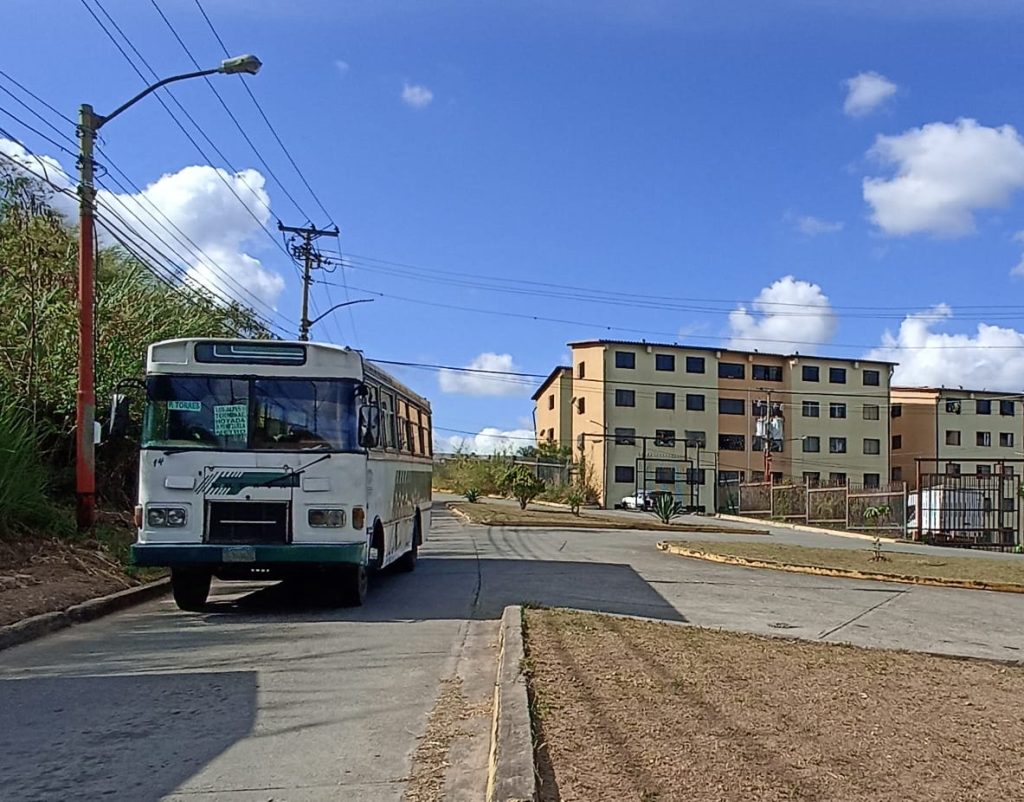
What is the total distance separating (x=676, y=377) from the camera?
69.6 meters

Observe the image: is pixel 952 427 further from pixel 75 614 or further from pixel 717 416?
pixel 75 614

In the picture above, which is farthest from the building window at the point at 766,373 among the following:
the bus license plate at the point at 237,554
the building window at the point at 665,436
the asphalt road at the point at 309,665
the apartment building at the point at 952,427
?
the bus license plate at the point at 237,554

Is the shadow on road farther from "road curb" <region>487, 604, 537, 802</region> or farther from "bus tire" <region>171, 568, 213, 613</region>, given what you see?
"bus tire" <region>171, 568, 213, 613</region>

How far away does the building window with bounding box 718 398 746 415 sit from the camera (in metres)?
70.7

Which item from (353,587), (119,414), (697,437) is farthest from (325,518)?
(697,437)

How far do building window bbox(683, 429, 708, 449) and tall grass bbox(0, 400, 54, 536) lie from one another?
187 feet

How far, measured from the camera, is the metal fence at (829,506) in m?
37.3

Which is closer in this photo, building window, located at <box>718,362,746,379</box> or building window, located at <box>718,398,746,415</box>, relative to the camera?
building window, located at <box>718,398,746,415</box>

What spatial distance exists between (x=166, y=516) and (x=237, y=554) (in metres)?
0.90

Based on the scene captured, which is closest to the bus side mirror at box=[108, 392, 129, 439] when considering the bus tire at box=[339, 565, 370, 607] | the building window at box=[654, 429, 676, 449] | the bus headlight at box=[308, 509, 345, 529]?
the bus headlight at box=[308, 509, 345, 529]

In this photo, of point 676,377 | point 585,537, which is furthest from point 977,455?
point 585,537

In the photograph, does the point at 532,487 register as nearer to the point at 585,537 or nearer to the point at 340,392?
Answer: the point at 585,537

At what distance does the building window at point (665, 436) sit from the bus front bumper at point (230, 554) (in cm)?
5714

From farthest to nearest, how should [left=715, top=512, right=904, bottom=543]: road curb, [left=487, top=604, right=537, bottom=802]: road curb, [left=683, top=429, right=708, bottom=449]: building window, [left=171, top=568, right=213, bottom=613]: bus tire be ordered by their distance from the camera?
[left=683, top=429, right=708, bottom=449]: building window, [left=715, top=512, right=904, bottom=543]: road curb, [left=171, top=568, right=213, bottom=613]: bus tire, [left=487, top=604, right=537, bottom=802]: road curb
